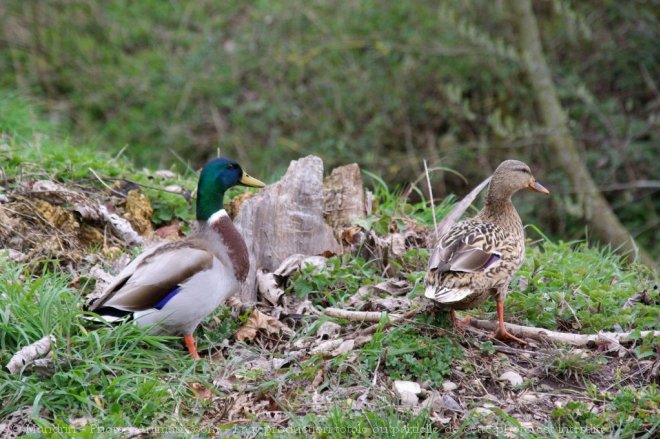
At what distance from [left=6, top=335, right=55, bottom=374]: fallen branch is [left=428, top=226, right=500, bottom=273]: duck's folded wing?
5.71 ft

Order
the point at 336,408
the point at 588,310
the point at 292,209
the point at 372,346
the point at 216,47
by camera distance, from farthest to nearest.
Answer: the point at 216,47
the point at 292,209
the point at 588,310
the point at 372,346
the point at 336,408

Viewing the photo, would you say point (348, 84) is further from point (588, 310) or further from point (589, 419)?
point (589, 419)

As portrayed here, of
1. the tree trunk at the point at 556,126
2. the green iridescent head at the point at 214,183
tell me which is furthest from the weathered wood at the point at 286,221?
the tree trunk at the point at 556,126

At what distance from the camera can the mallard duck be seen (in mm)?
4406

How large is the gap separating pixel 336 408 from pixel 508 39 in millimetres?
6569

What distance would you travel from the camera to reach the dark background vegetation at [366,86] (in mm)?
9289

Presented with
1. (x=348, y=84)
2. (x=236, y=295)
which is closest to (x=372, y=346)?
(x=236, y=295)

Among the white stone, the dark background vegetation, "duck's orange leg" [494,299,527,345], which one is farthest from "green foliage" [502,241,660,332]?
the dark background vegetation

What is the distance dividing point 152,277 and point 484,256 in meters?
1.54

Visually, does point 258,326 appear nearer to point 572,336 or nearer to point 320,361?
point 320,361

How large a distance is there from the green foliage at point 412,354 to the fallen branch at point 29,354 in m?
1.40

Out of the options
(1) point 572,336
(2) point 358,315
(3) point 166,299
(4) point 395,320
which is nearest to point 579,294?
(1) point 572,336

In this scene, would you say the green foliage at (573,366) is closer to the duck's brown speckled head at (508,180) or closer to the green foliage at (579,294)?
the green foliage at (579,294)

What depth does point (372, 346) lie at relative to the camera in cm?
446
